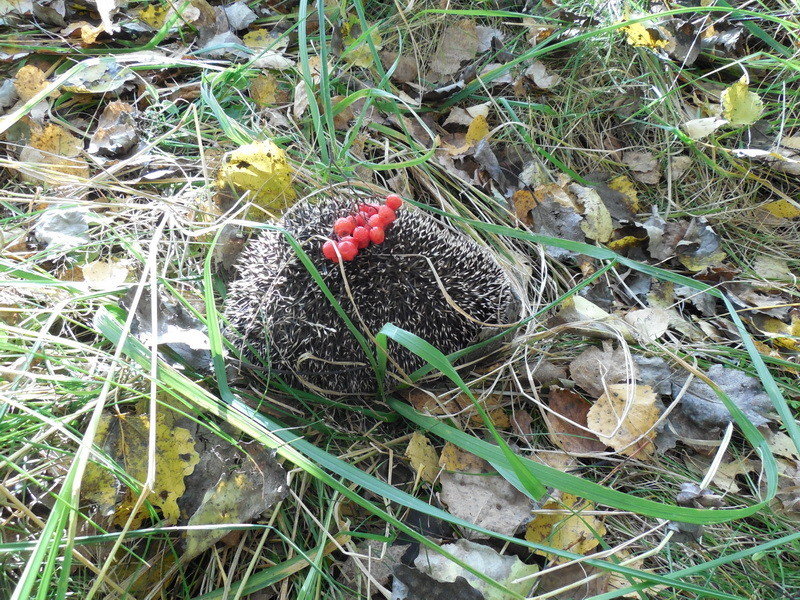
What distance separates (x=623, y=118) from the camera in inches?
154

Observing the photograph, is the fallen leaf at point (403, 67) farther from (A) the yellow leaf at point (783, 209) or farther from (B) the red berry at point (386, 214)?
(A) the yellow leaf at point (783, 209)

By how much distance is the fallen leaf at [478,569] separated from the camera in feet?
6.82

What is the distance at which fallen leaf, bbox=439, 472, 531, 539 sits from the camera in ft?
7.59

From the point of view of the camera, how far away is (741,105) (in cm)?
371

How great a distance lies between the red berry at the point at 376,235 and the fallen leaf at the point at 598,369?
1180 millimetres

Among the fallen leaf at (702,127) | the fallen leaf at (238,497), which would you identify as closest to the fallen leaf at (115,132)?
the fallen leaf at (238,497)

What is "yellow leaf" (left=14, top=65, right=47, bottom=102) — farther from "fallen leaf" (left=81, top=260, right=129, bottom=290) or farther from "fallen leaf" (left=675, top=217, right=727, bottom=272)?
"fallen leaf" (left=675, top=217, right=727, bottom=272)

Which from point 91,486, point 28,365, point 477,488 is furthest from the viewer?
point 477,488

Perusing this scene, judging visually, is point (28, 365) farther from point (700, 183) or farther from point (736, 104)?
point (736, 104)

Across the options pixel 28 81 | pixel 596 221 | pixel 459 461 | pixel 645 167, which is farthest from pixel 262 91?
pixel 459 461

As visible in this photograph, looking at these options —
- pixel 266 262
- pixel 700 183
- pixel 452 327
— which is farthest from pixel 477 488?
pixel 700 183

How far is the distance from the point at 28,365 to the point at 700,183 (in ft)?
13.0

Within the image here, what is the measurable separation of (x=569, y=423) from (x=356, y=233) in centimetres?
137

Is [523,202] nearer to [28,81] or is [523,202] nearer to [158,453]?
[158,453]
